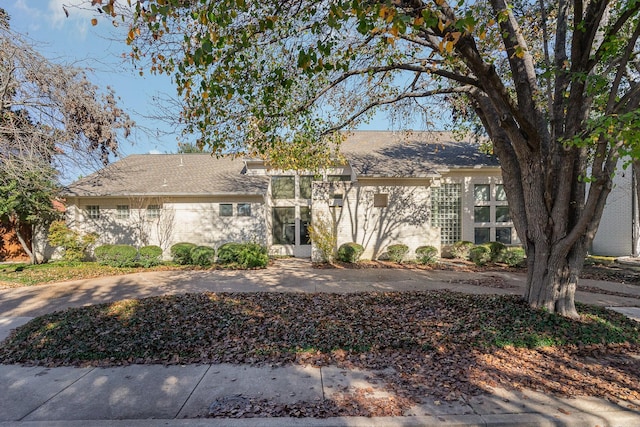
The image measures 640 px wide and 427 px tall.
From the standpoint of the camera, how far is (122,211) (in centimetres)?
1489

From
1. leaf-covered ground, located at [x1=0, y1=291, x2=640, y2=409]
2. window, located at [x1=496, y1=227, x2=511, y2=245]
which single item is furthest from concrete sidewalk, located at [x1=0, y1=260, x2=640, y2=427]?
window, located at [x1=496, y1=227, x2=511, y2=245]

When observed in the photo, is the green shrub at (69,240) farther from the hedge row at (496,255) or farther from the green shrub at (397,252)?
the hedge row at (496,255)

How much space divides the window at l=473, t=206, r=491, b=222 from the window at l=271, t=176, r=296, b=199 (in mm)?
8206

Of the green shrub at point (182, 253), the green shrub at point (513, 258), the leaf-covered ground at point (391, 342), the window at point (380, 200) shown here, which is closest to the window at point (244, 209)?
the green shrub at point (182, 253)

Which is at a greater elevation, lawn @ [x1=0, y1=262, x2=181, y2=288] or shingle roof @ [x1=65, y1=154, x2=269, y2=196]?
shingle roof @ [x1=65, y1=154, x2=269, y2=196]

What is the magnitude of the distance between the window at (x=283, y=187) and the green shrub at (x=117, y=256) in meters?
6.26

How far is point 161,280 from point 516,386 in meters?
9.45

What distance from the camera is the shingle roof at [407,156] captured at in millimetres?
14291

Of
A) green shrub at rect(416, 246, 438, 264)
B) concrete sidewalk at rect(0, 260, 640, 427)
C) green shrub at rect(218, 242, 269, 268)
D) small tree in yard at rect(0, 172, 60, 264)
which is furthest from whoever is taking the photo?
green shrub at rect(416, 246, 438, 264)

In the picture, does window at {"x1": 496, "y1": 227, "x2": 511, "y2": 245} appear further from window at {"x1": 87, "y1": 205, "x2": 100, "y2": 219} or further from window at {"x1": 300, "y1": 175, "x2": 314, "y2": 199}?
window at {"x1": 87, "y1": 205, "x2": 100, "y2": 219}

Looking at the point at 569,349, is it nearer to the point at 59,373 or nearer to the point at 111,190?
the point at 59,373

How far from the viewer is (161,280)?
33.4 ft

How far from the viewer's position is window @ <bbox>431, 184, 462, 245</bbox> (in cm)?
1520

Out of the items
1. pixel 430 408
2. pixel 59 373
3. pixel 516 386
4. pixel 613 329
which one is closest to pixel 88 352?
pixel 59 373
